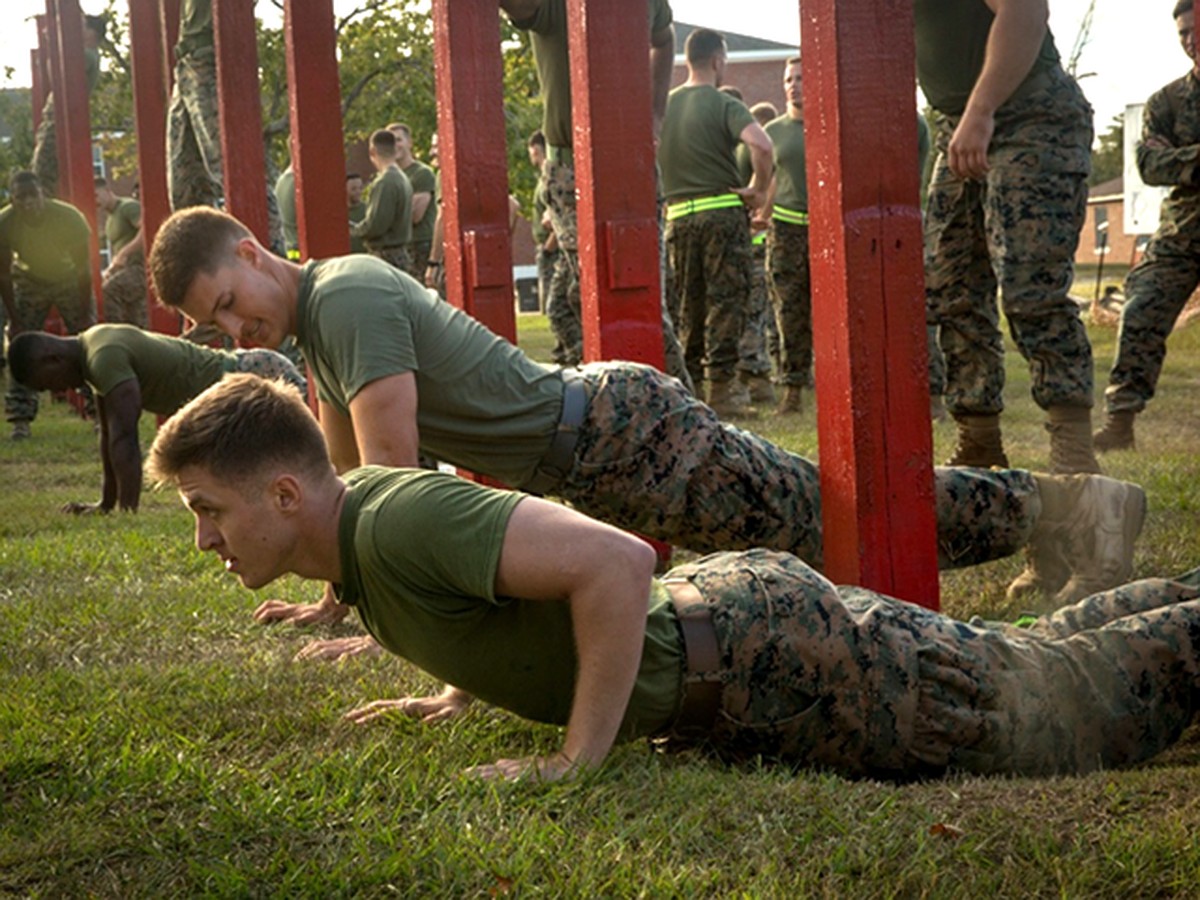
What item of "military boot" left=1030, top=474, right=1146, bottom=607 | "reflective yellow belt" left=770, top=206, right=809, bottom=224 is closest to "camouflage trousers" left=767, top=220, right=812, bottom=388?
"reflective yellow belt" left=770, top=206, right=809, bottom=224

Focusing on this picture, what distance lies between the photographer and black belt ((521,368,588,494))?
16.0ft

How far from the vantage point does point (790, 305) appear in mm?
11898

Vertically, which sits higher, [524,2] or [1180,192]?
[524,2]

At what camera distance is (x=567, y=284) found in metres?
10.2

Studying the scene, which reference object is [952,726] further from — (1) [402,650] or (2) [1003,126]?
(2) [1003,126]

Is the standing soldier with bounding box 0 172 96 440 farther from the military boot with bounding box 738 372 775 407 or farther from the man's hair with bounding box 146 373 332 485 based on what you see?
the man's hair with bounding box 146 373 332 485

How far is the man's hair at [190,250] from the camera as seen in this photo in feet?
15.8

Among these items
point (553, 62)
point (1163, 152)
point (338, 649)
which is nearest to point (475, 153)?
point (553, 62)

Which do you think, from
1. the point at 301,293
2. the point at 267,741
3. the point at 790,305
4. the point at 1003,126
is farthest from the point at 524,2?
the point at 790,305

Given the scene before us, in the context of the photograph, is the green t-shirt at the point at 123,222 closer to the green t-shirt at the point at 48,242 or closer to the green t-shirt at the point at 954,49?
the green t-shirt at the point at 48,242

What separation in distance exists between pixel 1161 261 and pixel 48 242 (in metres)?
9.50

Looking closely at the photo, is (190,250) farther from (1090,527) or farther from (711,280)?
(711,280)

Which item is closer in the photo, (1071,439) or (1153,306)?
(1071,439)

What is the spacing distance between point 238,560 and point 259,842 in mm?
592
